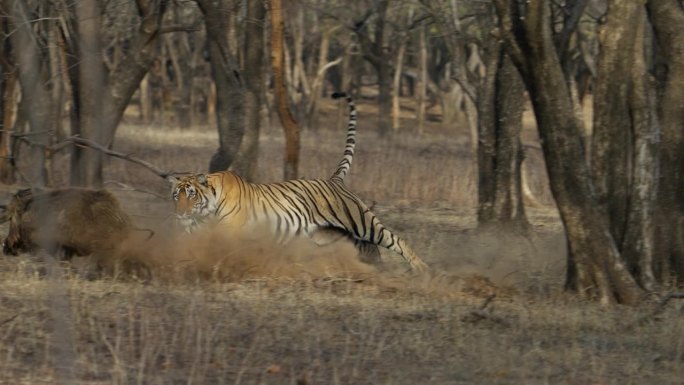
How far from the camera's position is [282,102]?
1409 centimetres

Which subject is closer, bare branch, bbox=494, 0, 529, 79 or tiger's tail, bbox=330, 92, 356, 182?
bare branch, bbox=494, 0, 529, 79

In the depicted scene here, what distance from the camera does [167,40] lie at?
42906 millimetres

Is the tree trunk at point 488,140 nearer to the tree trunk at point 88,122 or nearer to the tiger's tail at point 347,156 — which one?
the tiger's tail at point 347,156

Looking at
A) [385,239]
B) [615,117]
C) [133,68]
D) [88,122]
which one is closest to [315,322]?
[615,117]

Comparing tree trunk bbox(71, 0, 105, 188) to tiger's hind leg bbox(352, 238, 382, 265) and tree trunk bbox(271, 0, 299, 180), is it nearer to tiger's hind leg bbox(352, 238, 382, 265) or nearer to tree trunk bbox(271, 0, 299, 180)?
tree trunk bbox(271, 0, 299, 180)

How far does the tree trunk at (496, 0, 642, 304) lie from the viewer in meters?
8.55

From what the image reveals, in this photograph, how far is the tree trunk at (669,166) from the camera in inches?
372

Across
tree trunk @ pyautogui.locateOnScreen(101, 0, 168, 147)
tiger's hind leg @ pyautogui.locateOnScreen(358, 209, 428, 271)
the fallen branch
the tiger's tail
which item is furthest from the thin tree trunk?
the fallen branch

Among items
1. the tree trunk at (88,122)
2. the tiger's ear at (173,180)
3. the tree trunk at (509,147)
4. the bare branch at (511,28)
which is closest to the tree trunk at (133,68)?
the tree trunk at (88,122)

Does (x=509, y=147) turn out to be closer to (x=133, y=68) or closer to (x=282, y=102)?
(x=282, y=102)

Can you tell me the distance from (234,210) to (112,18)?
1027 centimetres

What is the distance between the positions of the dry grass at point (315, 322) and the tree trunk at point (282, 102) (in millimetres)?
2416

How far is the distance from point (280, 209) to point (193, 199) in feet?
3.16

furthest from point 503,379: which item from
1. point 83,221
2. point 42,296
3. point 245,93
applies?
point 245,93
